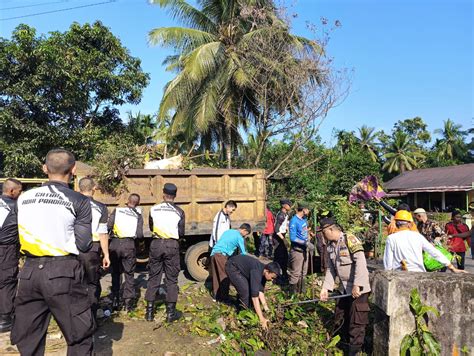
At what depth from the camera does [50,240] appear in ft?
9.39

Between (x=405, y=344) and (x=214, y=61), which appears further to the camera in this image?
(x=214, y=61)

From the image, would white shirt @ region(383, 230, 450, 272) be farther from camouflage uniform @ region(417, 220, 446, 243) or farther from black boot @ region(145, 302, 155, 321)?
black boot @ region(145, 302, 155, 321)

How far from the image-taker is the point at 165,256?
16.9 ft

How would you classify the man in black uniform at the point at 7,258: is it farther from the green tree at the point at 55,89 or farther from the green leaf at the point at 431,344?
Answer: the green tree at the point at 55,89

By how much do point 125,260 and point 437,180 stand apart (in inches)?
1041

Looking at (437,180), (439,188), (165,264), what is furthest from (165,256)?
(437,180)

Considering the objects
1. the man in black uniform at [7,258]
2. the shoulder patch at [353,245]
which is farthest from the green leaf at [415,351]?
the man in black uniform at [7,258]

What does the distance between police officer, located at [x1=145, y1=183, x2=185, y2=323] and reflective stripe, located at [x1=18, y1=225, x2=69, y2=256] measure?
2.30 metres

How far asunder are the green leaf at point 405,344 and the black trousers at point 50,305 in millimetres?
2920

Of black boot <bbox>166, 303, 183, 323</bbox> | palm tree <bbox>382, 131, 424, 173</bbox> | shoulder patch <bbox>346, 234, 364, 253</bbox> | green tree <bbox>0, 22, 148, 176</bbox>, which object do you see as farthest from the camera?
palm tree <bbox>382, 131, 424, 173</bbox>

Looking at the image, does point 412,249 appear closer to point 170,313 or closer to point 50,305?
point 170,313

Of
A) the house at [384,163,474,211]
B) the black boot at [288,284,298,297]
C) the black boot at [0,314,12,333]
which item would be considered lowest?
the black boot at [0,314,12,333]

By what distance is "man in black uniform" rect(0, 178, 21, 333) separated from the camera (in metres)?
4.79

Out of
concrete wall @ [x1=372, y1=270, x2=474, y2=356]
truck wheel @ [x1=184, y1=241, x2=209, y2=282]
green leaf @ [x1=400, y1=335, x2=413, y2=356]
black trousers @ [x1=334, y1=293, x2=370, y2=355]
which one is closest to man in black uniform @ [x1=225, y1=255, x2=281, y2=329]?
black trousers @ [x1=334, y1=293, x2=370, y2=355]
